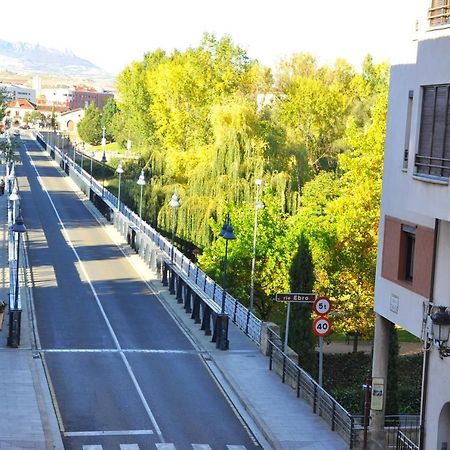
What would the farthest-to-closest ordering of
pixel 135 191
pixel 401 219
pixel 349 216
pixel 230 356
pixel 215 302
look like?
1. pixel 135 191
2. pixel 349 216
3. pixel 215 302
4. pixel 230 356
5. pixel 401 219

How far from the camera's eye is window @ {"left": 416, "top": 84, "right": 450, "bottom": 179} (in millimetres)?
17906

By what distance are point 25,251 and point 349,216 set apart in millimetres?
16309

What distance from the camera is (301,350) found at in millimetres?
29000

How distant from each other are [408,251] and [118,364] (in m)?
9.52

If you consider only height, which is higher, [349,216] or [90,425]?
[349,216]

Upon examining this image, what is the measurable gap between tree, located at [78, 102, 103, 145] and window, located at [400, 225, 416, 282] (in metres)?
147

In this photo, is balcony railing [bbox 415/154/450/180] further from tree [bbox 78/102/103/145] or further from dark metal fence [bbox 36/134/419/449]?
tree [bbox 78/102/103/145]

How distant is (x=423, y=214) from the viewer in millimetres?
18203

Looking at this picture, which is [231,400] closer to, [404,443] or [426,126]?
[404,443]

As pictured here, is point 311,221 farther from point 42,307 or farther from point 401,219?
point 401,219

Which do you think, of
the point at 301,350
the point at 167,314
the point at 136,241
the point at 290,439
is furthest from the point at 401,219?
the point at 136,241

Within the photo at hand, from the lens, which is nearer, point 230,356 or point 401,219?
Answer: point 401,219

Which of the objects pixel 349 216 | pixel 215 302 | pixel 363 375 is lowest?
pixel 363 375

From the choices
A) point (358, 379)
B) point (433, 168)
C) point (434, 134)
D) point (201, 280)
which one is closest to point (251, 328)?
point (358, 379)
